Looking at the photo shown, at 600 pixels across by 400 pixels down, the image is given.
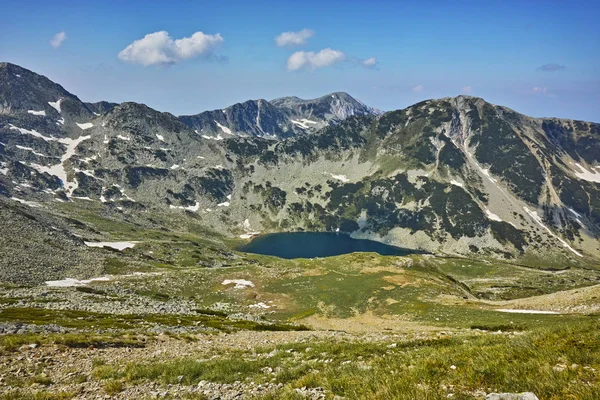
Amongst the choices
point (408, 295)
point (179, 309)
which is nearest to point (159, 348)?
point (179, 309)

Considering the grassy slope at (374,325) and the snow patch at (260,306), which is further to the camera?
the snow patch at (260,306)

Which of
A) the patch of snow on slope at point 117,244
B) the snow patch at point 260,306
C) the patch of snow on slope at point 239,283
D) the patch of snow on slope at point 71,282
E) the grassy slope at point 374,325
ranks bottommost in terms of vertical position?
the patch of snow on slope at point 117,244

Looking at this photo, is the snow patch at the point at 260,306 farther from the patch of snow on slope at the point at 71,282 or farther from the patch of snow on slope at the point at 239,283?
the patch of snow on slope at the point at 71,282

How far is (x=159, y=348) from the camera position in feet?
79.2

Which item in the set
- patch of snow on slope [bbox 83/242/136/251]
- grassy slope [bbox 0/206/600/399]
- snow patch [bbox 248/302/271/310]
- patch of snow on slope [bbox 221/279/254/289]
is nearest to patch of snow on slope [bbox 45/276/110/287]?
grassy slope [bbox 0/206/600/399]

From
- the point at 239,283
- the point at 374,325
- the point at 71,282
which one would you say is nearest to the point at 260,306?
the point at 239,283

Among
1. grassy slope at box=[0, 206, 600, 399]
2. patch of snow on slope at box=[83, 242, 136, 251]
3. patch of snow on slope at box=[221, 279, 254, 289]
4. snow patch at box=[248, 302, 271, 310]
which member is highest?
grassy slope at box=[0, 206, 600, 399]

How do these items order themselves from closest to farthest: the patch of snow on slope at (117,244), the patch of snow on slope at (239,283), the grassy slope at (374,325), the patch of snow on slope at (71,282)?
the grassy slope at (374,325) < the patch of snow on slope at (239,283) < the patch of snow on slope at (71,282) < the patch of snow on slope at (117,244)

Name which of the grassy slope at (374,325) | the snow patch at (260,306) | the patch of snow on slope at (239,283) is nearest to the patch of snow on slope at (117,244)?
the grassy slope at (374,325)

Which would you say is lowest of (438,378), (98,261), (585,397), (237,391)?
(98,261)

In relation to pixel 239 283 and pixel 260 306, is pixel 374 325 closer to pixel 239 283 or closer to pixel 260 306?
pixel 260 306

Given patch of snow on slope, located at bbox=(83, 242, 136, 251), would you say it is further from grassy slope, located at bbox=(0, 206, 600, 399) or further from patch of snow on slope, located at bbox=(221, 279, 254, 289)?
patch of snow on slope, located at bbox=(221, 279, 254, 289)

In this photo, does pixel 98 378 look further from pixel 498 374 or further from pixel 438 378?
pixel 498 374

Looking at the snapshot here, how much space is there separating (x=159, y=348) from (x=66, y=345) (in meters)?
5.61
